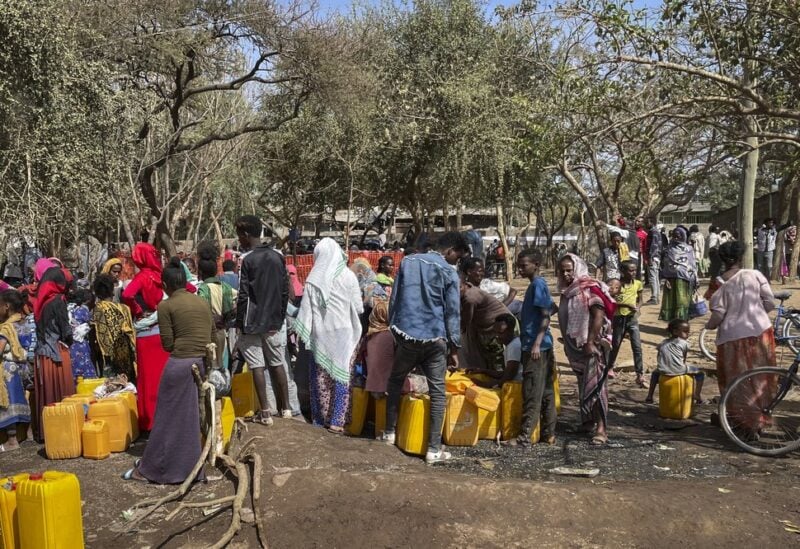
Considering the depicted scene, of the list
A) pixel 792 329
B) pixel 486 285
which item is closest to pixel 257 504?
pixel 486 285

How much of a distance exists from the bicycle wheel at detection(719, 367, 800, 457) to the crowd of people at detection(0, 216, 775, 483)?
0.28 meters

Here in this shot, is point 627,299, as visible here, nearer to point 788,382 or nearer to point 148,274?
point 788,382

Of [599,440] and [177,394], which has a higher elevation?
[177,394]

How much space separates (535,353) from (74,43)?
7763 millimetres

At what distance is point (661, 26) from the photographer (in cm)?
629

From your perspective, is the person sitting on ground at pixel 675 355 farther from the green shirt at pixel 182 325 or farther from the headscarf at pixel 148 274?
the headscarf at pixel 148 274

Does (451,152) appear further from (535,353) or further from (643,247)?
(535,353)

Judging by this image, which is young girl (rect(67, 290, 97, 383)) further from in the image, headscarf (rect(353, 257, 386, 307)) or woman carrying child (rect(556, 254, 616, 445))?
woman carrying child (rect(556, 254, 616, 445))

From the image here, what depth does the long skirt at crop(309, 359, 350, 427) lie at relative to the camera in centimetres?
644

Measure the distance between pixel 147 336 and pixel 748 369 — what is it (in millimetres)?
5046

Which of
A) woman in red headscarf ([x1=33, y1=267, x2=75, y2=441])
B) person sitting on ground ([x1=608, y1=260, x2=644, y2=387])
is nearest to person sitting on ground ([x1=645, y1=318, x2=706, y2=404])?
person sitting on ground ([x1=608, y1=260, x2=644, y2=387])

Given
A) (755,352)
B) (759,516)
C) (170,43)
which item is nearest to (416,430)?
(759,516)

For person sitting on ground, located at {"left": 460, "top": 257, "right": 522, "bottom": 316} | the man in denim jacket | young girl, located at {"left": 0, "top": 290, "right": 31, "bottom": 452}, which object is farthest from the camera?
person sitting on ground, located at {"left": 460, "top": 257, "right": 522, "bottom": 316}

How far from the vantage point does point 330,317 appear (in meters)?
6.48
